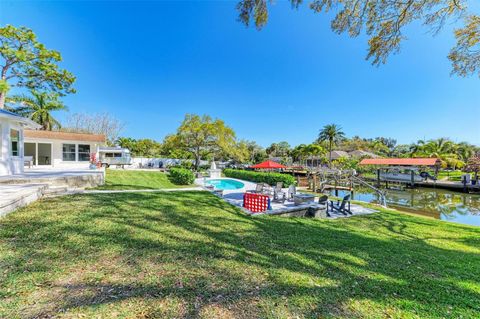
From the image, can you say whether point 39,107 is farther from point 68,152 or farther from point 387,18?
point 387,18

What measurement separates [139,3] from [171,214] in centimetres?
1376

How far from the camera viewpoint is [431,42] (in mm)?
8391

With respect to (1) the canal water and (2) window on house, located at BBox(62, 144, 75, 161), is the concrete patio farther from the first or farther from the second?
(1) the canal water

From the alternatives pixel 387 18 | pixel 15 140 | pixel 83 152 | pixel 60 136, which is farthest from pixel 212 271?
pixel 83 152

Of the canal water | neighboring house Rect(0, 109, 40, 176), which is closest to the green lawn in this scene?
neighboring house Rect(0, 109, 40, 176)

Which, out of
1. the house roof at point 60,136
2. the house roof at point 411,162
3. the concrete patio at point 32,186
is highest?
the house roof at point 60,136

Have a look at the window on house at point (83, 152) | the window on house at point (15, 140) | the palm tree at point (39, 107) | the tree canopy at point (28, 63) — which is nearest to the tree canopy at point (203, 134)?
the window on house at point (83, 152)

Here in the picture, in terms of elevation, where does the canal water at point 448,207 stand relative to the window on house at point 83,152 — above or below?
below

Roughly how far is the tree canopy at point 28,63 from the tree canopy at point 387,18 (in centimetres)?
1578

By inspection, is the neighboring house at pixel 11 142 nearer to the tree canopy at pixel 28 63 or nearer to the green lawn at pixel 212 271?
the tree canopy at pixel 28 63

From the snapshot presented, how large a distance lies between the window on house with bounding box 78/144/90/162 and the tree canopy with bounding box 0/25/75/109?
462 cm

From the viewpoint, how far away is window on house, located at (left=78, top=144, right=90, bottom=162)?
17.4 m

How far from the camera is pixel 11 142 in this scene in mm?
9891

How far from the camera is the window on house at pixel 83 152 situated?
17359mm
